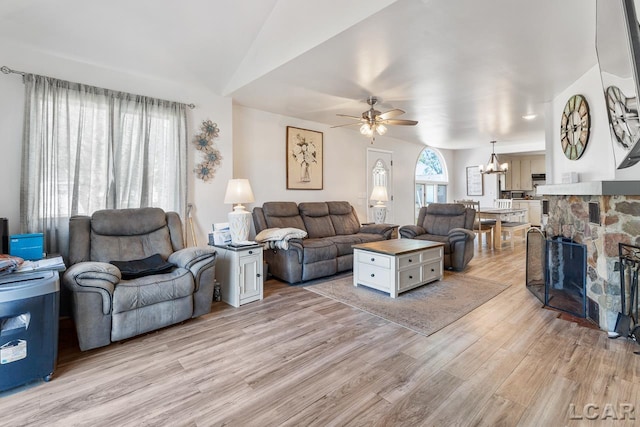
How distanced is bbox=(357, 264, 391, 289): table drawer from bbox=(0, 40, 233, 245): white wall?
6.43 ft

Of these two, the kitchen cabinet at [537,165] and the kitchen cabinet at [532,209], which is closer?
the kitchen cabinet at [532,209]

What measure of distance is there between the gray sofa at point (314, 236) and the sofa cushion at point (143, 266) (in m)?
1.46

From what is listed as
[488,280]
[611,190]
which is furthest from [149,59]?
[488,280]

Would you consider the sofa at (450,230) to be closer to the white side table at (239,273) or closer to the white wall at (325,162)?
the white wall at (325,162)

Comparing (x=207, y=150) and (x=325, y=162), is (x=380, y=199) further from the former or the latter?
(x=207, y=150)

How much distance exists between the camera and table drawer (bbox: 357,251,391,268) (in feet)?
11.1

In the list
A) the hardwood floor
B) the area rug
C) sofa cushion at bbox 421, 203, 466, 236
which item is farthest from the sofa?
the hardwood floor

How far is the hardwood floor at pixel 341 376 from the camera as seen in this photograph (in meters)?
1.57

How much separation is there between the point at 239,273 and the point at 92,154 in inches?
72.5

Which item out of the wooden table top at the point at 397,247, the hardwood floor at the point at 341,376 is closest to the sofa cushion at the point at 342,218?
the wooden table top at the point at 397,247

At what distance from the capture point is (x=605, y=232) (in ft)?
8.20

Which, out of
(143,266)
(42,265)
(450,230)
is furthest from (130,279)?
(450,230)

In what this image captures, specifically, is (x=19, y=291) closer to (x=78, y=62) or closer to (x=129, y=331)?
(x=129, y=331)

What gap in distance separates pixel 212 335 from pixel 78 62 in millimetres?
2873
